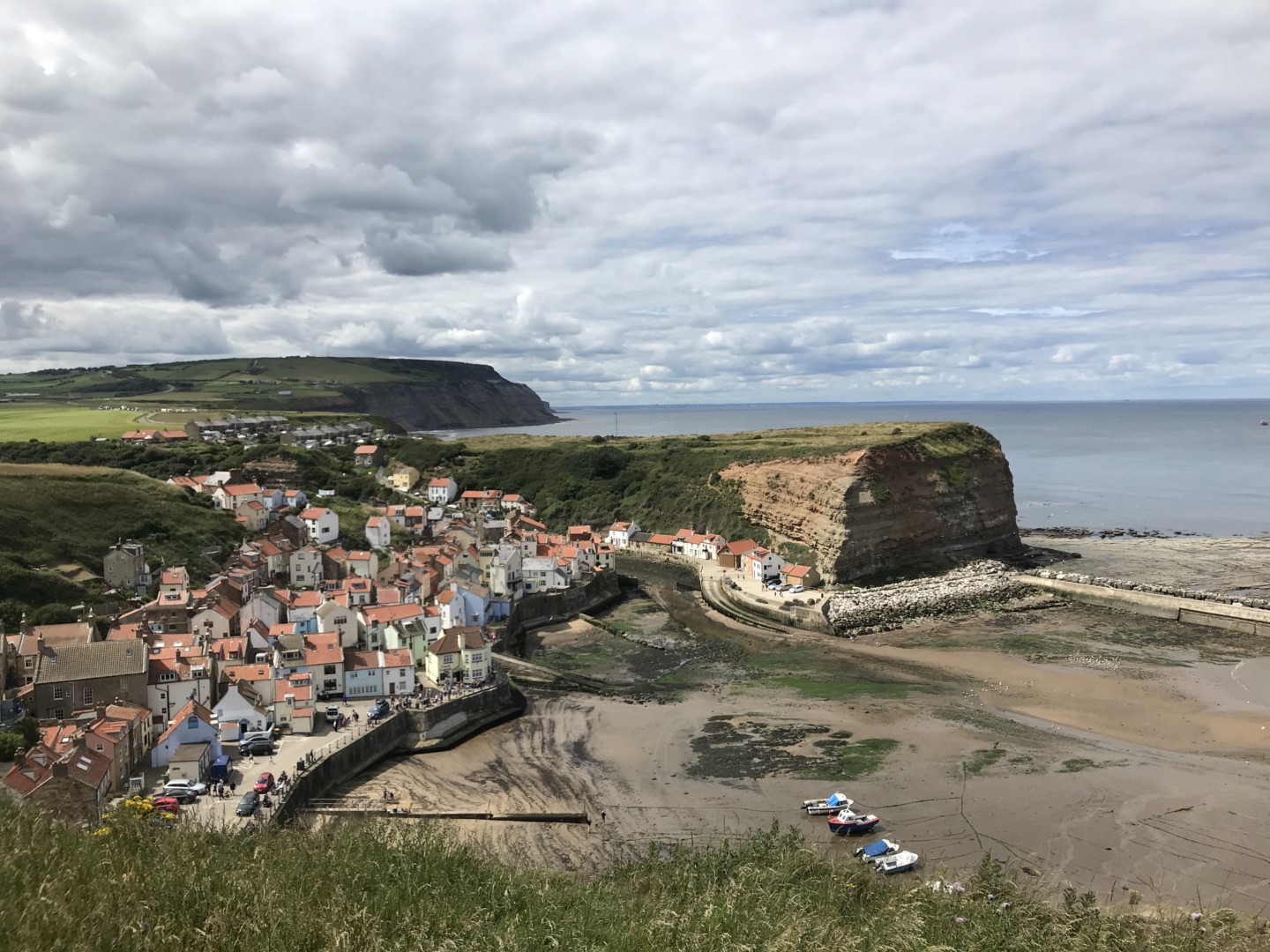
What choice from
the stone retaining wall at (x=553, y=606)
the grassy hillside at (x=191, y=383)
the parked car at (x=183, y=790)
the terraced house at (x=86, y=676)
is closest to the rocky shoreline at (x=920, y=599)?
the stone retaining wall at (x=553, y=606)

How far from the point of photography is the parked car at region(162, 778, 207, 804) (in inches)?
850

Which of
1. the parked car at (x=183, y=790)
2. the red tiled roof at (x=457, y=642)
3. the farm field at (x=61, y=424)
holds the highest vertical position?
the farm field at (x=61, y=424)

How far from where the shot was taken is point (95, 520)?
4497 cm

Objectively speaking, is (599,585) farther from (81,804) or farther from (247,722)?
(81,804)

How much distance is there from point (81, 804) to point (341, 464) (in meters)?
68.0

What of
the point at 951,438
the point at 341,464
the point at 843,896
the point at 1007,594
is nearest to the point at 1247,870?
the point at 843,896

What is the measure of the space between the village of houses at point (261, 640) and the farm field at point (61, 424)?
93.3 ft

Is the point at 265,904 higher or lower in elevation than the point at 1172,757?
higher

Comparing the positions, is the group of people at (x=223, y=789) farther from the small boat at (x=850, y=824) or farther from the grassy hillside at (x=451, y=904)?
the small boat at (x=850, y=824)

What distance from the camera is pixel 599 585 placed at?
2100 inches

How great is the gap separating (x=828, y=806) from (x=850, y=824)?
1254mm

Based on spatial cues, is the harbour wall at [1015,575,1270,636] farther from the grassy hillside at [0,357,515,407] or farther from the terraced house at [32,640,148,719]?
the grassy hillside at [0,357,515,407]

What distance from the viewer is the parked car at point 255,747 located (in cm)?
2522

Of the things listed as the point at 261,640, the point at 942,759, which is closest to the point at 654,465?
the point at 261,640
